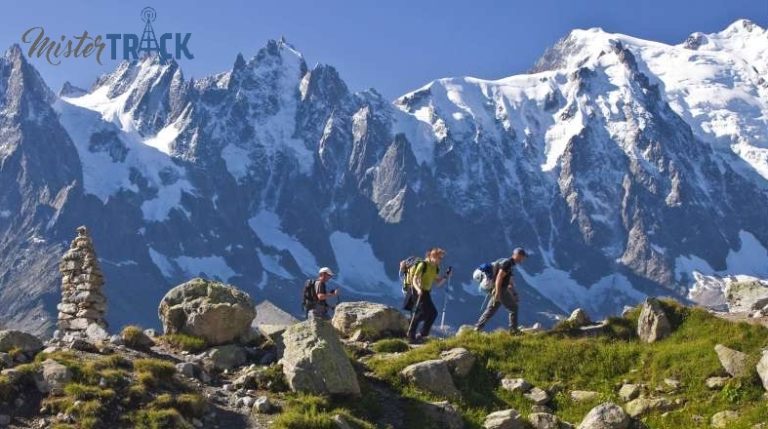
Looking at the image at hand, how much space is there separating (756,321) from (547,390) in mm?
6900

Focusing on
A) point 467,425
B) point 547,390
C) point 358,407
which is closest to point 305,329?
point 358,407

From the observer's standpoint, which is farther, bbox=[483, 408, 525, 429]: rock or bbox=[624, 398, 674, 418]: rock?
bbox=[624, 398, 674, 418]: rock

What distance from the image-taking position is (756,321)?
26562 mm

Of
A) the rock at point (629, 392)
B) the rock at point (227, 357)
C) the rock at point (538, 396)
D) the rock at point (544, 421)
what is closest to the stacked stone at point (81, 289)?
the rock at point (227, 357)

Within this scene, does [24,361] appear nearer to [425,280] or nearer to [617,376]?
[425,280]

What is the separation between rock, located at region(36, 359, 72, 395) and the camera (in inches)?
787

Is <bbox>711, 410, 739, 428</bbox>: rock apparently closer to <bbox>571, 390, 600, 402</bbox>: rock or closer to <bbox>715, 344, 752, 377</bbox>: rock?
<bbox>715, 344, 752, 377</bbox>: rock

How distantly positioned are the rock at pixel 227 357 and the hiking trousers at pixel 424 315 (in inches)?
219

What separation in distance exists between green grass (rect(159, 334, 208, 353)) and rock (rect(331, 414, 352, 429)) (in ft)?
21.2

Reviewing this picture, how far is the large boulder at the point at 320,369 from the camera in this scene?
21.3 meters

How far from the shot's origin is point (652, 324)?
26.5m

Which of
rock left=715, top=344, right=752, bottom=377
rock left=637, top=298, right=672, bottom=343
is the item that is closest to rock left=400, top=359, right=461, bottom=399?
rock left=715, top=344, right=752, bottom=377

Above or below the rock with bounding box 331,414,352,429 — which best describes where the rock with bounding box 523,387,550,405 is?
below

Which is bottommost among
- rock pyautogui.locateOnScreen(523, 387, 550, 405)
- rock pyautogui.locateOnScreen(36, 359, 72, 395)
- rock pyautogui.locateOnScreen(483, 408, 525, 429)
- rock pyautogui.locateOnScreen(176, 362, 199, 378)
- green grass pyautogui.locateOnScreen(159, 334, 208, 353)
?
rock pyautogui.locateOnScreen(483, 408, 525, 429)
